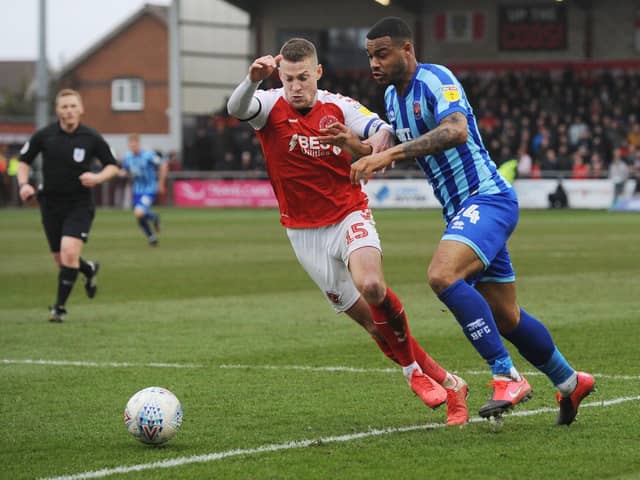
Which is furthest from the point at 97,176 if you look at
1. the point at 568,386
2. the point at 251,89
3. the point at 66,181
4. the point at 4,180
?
the point at 4,180

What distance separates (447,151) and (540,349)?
1.20m

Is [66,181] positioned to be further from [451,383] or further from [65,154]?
[451,383]

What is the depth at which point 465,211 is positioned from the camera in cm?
674

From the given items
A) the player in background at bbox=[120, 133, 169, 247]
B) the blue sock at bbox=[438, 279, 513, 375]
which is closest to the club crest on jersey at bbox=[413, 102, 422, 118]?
the blue sock at bbox=[438, 279, 513, 375]

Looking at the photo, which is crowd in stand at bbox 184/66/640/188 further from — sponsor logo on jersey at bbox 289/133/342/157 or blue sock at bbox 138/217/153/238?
sponsor logo on jersey at bbox 289/133/342/157

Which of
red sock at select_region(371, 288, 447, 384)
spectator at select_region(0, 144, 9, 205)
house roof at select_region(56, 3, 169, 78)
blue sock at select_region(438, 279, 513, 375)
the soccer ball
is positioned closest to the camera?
the soccer ball

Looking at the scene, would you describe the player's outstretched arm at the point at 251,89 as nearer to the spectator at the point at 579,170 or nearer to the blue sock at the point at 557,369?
the blue sock at the point at 557,369

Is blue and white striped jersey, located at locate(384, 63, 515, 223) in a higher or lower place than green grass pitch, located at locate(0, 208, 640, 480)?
higher

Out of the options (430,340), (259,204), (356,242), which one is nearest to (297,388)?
(356,242)

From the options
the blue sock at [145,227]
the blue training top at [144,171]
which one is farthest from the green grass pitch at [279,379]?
the blue training top at [144,171]

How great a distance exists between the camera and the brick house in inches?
2862

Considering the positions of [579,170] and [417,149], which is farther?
[579,170]

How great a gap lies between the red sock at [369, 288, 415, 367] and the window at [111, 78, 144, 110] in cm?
6698

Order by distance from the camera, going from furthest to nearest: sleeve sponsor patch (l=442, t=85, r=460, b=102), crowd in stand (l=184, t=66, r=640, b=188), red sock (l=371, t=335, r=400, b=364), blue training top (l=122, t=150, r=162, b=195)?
crowd in stand (l=184, t=66, r=640, b=188), blue training top (l=122, t=150, r=162, b=195), red sock (l=371, t=335, r=400, b=364), sleeve sponsor patch (l=442, t=85, r=460, b=102)
